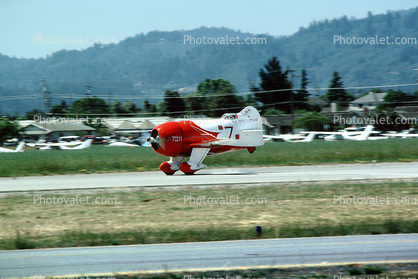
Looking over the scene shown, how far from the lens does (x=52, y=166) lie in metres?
29.2

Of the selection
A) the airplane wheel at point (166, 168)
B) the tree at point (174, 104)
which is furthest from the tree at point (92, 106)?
the airplane wheel at point (166, 168)

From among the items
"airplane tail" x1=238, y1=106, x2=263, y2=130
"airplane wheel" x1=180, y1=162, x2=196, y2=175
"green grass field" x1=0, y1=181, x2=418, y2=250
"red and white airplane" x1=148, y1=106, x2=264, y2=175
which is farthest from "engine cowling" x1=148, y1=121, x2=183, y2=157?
"green grass field" x1=0, y1=181, x2=418, y2=250

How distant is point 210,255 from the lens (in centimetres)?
915

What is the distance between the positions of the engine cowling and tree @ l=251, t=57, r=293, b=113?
79.0 metres

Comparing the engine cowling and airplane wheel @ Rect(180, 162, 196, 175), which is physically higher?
the engine cowling

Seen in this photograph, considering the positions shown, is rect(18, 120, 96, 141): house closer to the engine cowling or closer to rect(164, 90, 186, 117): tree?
rect(164, 90, 186, 117): tree

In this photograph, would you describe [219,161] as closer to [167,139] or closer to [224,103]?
[167,139]

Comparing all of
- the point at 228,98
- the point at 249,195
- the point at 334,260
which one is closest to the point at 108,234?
the point at 334,260

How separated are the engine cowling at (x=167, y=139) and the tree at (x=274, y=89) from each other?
79000 mm

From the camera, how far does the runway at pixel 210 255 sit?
831 cm

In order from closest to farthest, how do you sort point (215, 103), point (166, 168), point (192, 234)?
1. point (192, 234)
2. point (166, 168)
3. point (215, 103)

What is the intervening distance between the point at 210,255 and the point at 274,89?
112974 mm

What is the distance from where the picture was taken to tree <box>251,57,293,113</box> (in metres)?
111

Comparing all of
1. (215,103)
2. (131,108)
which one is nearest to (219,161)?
(215,103)
